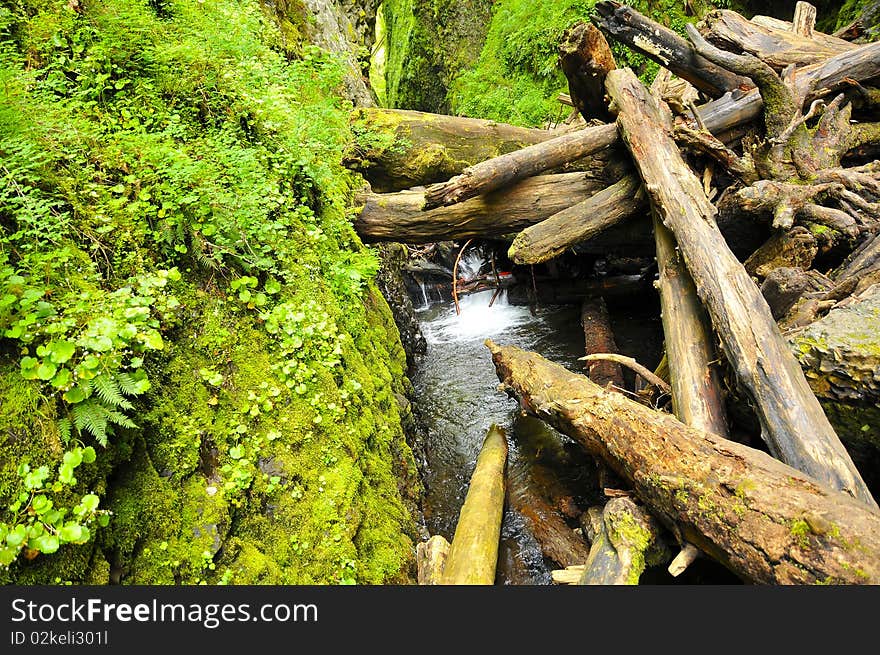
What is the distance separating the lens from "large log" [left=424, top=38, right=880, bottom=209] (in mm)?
4636

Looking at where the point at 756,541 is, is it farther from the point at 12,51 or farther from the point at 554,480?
the point at 12,51

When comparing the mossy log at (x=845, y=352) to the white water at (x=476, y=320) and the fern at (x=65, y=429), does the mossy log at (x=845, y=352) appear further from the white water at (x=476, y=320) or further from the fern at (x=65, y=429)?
the white water at (x=476, y=320)

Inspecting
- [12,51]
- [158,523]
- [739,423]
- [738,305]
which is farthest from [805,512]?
[12,51]

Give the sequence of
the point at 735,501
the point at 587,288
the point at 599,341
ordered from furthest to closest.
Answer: the point at 587,288, the point at 599,341, the point at 735,501

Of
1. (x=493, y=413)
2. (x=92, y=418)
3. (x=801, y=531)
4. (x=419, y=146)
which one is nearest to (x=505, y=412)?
(x=493, y=413)

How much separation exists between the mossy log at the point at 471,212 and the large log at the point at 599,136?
0.28 metres

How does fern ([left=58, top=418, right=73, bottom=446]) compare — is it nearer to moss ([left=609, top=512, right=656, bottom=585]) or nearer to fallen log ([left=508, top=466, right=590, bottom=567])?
moss ([left=609, top=512, right=656, bottom=585])

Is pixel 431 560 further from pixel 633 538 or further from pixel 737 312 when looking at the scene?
pixel 737 312

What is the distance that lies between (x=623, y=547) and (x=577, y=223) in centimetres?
354

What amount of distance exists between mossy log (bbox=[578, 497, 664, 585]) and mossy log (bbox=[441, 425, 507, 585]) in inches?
28.4

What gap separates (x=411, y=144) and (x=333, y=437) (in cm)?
471

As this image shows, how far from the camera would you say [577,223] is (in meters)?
5.08

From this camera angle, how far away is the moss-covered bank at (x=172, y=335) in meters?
1.81

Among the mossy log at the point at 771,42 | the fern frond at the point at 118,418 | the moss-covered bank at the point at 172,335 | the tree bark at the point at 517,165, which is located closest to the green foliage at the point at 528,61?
the mossy log at the point at 771,42
